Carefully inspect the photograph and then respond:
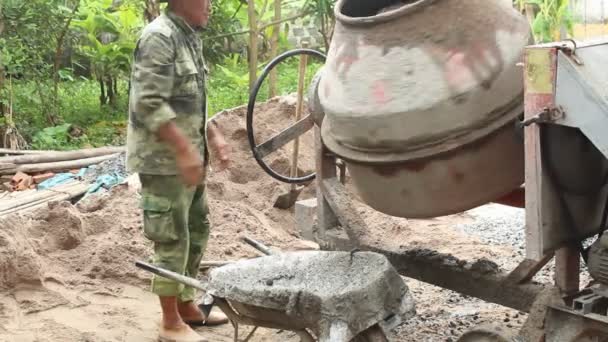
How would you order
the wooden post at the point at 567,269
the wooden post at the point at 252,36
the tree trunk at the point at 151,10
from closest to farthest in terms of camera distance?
the wooden post at the point at 567,269, the wooden post at the point at 252,36, the tree trunk at the point at 151,10

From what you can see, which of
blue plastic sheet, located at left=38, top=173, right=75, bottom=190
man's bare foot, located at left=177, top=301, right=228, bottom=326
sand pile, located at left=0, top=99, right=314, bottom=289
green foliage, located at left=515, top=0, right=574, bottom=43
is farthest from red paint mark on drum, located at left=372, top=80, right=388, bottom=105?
green foliage, located at left=515, top=0, right=574, bottom=43

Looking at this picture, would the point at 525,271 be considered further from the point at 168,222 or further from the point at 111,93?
the point at 111,93

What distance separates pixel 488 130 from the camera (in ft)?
10.2

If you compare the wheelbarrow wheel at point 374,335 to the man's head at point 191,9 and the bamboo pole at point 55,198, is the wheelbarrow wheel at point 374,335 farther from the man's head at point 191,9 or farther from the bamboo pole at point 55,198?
the bamboo pole at point 55,198

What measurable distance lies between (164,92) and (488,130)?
1495 millimetres

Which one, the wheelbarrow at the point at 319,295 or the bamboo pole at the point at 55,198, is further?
the bamboo pole at the point at 55,198

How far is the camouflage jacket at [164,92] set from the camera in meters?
3.78

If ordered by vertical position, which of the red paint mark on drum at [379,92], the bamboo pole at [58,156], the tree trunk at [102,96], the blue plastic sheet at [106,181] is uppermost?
the red paint mark on drum at [379,92]

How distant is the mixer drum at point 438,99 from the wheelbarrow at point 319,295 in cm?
37

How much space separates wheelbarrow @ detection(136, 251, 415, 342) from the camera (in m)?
3.22

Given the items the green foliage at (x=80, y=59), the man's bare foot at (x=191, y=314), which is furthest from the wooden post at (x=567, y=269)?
the green foliage at (x=80, y=59)

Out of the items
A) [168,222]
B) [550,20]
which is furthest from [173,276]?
[550,20]

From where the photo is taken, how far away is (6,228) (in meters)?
4.96

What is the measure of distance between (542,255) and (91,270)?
2.99 m
